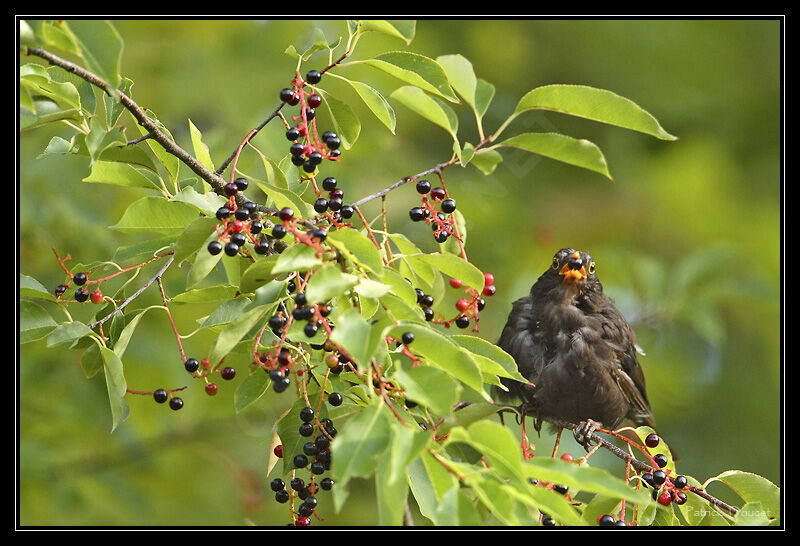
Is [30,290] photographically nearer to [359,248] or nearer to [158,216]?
[158,216]

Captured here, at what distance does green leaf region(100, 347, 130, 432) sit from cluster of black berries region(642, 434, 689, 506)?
1.50 m

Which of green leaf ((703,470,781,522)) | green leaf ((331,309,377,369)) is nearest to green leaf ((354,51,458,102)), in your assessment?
green leaf ((331,309,377,369))

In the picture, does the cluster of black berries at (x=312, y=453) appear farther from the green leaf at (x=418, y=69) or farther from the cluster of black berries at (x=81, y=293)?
the green leaf at (x=418, y=69)

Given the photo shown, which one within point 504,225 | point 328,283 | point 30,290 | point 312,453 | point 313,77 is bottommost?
point 312,453

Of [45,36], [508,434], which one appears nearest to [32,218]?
[45,36]

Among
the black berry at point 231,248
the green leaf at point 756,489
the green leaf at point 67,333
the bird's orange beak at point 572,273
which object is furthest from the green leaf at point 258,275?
the bird's orange beak at point 572,273

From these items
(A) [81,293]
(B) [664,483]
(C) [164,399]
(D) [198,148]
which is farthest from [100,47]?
(B) [664,483]

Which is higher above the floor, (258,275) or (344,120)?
(344,120)

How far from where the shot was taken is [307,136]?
7.40 feet

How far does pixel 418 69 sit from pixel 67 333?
112cm

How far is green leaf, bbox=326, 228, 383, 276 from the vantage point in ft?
6.04

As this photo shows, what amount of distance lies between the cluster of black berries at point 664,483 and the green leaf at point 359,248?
3.98 feet

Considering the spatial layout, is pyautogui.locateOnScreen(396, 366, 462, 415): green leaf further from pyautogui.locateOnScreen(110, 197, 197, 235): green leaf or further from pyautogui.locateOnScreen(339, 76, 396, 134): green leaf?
pyautogui.locateOnScreen(110, 197, 197, 235): green leaf

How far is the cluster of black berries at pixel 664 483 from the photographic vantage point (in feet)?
8.38
